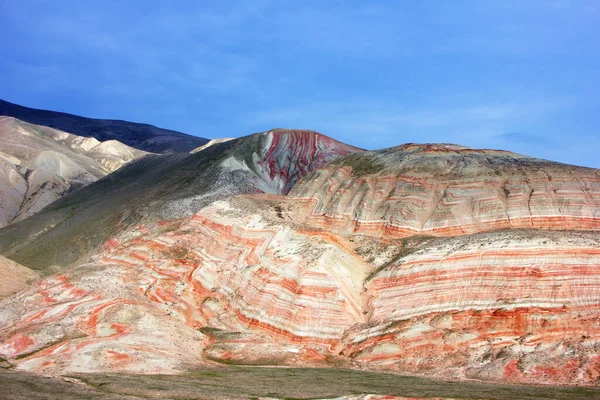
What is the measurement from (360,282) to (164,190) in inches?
1558

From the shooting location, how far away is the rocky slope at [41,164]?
11494 cm

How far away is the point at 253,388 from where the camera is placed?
28703 millimetres

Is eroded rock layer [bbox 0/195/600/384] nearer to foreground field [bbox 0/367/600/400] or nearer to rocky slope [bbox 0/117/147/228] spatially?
foreground field [bbox 0/367/600/400]

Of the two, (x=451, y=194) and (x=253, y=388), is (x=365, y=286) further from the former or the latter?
(x=253, y=388)

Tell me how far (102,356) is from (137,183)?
58.3m

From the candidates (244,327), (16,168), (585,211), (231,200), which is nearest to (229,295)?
(244,327)

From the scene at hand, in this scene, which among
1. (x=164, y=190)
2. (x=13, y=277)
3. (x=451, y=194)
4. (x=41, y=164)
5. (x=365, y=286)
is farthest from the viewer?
(x=41, y=164)

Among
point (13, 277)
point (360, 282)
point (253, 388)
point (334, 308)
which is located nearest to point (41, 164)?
point (13, 277)

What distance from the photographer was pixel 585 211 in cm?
4894

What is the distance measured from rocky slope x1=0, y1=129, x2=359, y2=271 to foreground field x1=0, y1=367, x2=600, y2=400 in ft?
114

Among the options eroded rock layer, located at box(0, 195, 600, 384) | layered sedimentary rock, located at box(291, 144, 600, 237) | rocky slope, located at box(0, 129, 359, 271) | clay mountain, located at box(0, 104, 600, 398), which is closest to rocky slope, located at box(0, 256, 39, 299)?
clay mountain, located at box(0, 104, 600, 398)

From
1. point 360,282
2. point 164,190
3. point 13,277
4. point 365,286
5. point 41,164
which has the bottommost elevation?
point 13,277

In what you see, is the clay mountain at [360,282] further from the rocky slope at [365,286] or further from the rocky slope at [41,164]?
the rocky slope at [41,164]

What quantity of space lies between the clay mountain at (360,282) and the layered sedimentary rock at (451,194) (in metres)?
0.13
